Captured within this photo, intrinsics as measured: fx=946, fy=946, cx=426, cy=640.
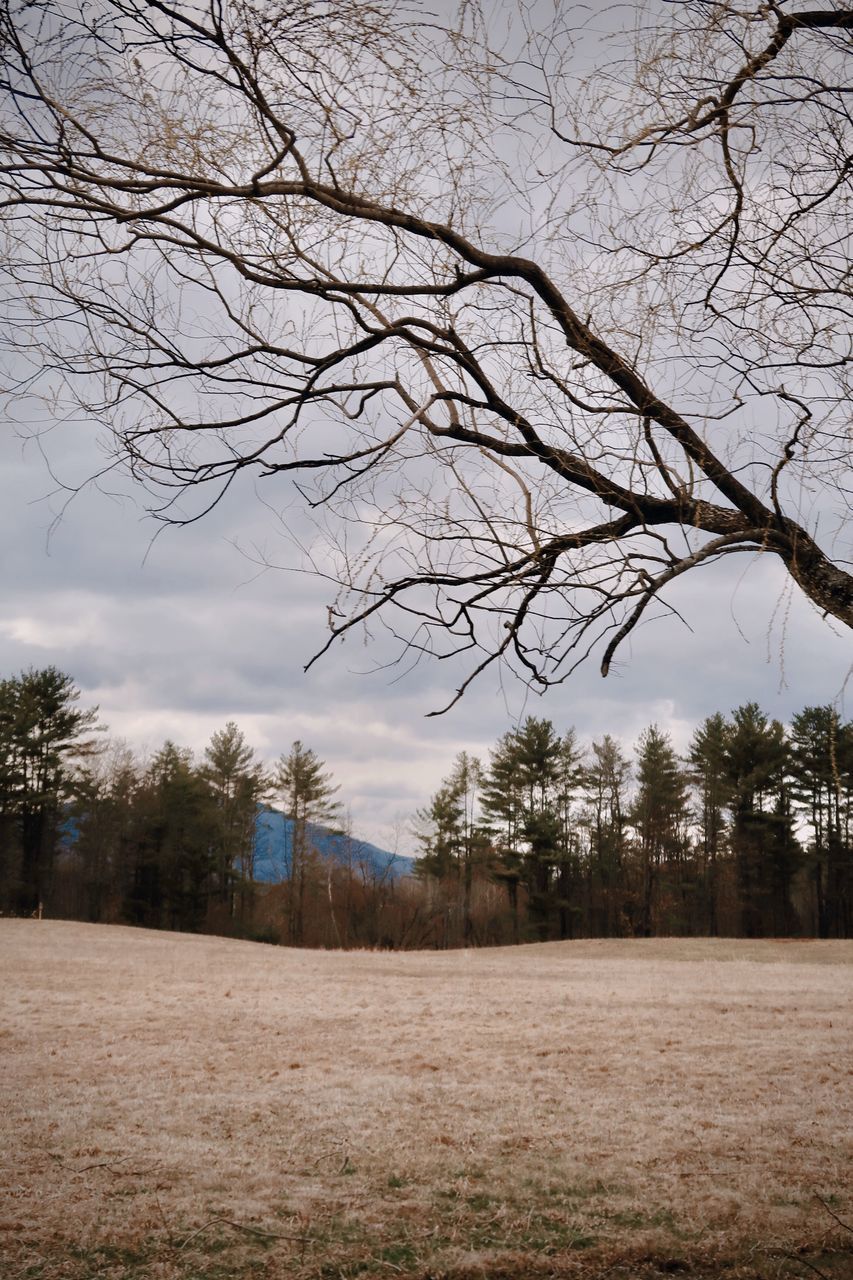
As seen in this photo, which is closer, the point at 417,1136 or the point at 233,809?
the point at 417,1136

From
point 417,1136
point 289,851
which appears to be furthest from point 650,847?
point 417,1136

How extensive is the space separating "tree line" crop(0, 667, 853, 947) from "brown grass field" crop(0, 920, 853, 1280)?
22828mm

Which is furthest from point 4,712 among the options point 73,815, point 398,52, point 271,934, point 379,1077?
point 398,52

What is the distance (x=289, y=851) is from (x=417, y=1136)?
37386 mm

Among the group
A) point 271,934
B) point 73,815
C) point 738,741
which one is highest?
point 738,741

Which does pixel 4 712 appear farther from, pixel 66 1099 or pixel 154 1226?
pixel 154 1226

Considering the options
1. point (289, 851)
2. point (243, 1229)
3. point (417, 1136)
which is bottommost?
point (417, 1136)

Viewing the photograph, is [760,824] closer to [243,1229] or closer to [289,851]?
[289,851]

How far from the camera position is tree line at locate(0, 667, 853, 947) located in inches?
1378

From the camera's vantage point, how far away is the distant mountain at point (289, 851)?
3812 cm

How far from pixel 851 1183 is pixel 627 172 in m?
5.17

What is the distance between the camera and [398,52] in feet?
10.5

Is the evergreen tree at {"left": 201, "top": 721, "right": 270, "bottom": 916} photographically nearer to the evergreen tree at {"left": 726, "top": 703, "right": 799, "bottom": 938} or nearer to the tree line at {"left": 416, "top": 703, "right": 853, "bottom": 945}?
the tree line at {"left": 416, "top": 703, "right": 853, "bottom": 945}

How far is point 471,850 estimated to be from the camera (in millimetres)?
40469
